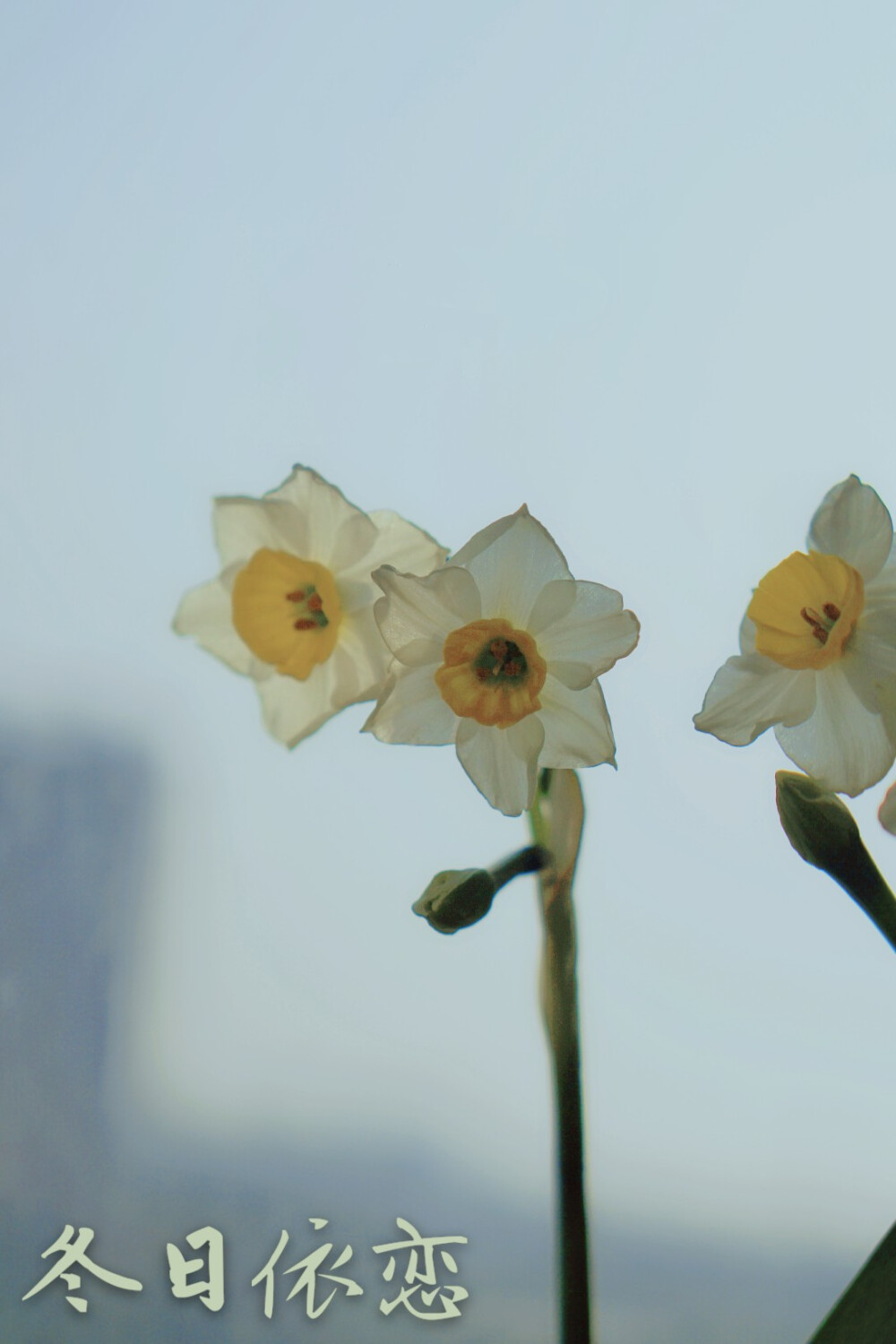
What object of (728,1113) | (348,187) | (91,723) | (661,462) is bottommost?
(728,1113)

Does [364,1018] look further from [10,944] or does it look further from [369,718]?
[369,718]

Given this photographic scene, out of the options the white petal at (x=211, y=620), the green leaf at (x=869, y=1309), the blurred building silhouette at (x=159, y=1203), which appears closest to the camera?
the green leaf at (x=869, y=1309)

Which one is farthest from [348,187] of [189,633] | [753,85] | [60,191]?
[189,633]

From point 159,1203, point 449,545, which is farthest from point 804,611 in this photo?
point 159,1203

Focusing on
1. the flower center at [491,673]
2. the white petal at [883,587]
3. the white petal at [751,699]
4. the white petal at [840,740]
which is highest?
the white petal at [883,587]

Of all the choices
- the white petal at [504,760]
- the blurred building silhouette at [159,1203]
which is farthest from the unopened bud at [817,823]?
the blurred building silhouette at [159,1203]

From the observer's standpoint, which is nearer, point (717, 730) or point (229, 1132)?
point (717, 730)

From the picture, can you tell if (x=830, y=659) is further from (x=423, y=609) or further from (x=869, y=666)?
(x=423, y=609)

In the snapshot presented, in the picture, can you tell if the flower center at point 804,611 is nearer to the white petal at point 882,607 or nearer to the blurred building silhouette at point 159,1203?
the white petal at point 882,607

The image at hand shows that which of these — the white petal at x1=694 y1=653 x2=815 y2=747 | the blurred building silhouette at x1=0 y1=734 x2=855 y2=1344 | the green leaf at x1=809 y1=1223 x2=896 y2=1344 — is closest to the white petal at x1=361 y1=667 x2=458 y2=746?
the white petal at x1=694 y1=653 x2=815 y2=747
